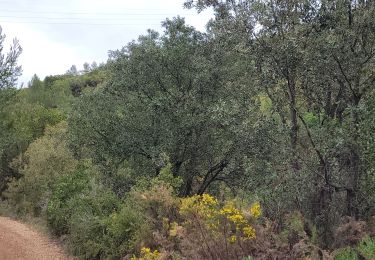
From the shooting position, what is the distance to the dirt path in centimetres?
1421

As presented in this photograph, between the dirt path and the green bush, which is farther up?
the green bush

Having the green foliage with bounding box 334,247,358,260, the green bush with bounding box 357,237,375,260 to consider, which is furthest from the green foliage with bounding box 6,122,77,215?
the green bush with bounding box 357,237,375,260

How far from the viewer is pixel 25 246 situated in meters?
15.5

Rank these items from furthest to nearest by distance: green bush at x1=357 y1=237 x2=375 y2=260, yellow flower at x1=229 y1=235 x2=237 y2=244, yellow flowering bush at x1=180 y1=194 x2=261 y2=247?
yellow flowering bush at x1=180 y1=194 x2=261 y2=247, yellow flower at x1=229 y1=235 x2=237 y2=244, green bush at x1=357 y1=237 x2=375 y2=260

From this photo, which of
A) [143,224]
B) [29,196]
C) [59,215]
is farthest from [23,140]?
[143,224]

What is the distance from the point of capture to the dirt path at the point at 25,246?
14.2m

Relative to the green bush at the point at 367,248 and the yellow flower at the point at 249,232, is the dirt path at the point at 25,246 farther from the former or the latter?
the green bush at the point at 367,248

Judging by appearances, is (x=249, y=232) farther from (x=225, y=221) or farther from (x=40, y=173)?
(x=40, y=173)

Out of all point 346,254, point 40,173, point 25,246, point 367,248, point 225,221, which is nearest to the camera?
point 367,248

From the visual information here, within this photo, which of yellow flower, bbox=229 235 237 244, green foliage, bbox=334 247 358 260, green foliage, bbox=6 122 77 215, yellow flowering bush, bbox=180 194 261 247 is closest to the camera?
green foliage, bbox=334 247 358 260

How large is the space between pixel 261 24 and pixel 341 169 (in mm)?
3237

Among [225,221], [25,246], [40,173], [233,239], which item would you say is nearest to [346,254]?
[233,239]

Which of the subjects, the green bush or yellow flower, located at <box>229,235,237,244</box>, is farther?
yellow flower, located at <box>229,235,237,244</box>

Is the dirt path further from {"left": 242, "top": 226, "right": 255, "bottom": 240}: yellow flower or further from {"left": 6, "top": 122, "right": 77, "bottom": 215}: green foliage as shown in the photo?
{"left": 242, "top": 226, "right": 255, "bottom": 240}: yellow flower
